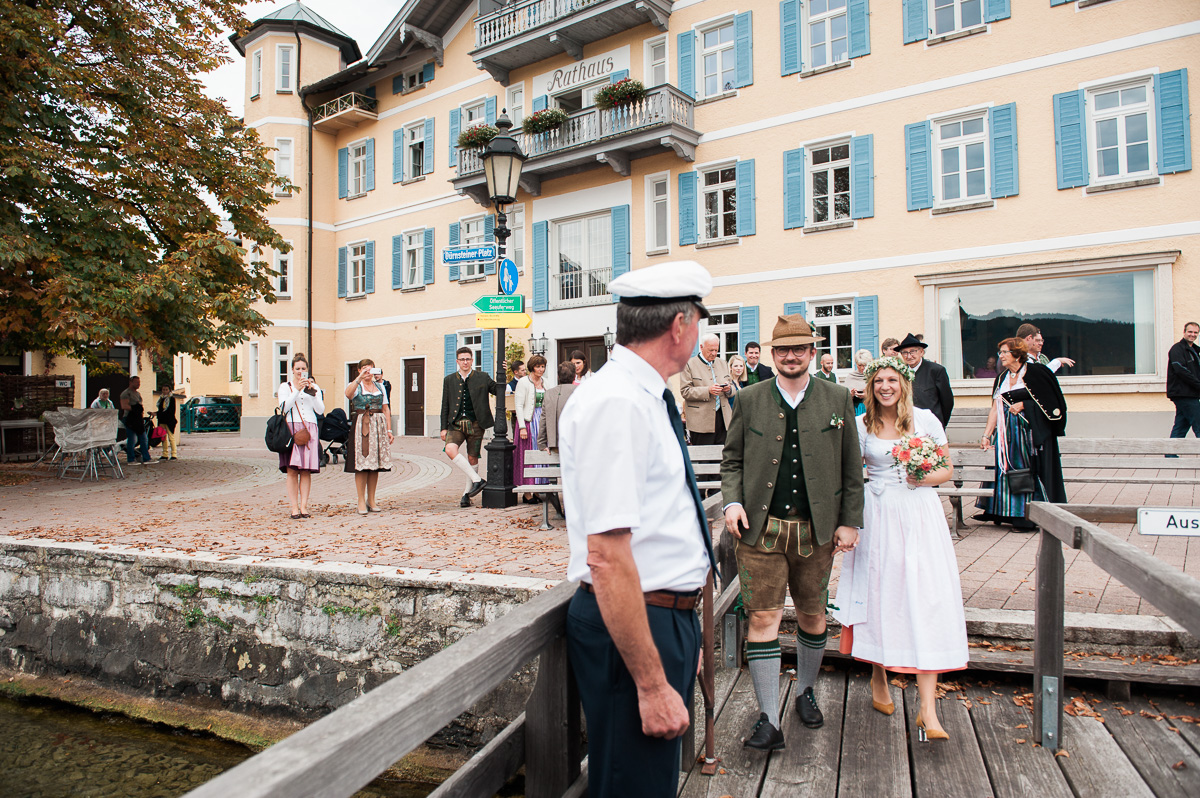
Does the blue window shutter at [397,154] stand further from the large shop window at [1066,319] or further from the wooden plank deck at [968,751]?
the wooden plank deck at [968,751]

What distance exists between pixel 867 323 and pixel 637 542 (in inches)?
591

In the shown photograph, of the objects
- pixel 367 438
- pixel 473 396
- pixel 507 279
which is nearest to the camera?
pixel 367 438

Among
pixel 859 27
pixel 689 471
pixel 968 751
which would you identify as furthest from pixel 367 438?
pixel 859 27

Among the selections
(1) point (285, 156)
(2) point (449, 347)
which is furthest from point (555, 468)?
(1) point (285, 156)

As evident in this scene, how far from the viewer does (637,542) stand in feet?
6.06

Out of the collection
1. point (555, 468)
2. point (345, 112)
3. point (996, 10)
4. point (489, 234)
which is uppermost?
point (345, 112)

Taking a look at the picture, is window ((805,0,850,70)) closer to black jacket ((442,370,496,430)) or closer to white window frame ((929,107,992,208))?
white window frame ((929,107,992,208))

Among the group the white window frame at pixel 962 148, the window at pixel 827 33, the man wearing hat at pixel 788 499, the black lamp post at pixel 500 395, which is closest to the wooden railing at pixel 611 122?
the window at pixel 827 33

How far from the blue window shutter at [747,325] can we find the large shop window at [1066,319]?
386 cm

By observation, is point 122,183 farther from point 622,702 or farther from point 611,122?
point 622,702

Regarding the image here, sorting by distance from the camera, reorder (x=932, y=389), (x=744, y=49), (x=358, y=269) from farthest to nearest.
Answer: (x=358, y=269), (x=744, y=49), (x=932, y=389)

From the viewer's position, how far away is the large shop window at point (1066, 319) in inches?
522

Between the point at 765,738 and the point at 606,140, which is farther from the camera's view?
the point at 606,140

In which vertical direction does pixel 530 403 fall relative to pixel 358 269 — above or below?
below
